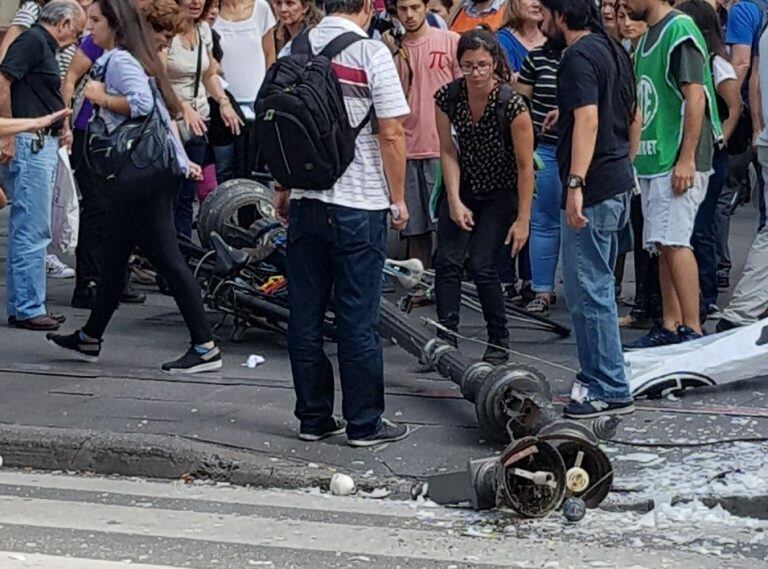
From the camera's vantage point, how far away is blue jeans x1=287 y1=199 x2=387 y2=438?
20.9ft

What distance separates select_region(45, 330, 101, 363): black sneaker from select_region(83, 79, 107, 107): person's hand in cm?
129

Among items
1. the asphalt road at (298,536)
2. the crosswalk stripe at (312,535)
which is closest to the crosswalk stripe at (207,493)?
the asphalt road at (298,536)

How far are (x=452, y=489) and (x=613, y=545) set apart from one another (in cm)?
69

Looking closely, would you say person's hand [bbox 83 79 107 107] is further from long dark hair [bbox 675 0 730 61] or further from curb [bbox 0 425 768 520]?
long dark hair [bbox 675 0 730 61]

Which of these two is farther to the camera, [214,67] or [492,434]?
[214,67]

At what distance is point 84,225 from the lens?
31.8 ft

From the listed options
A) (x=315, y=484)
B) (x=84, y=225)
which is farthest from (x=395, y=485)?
(x=84, y=225)

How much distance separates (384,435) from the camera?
6574mm

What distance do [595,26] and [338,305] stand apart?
171 cm

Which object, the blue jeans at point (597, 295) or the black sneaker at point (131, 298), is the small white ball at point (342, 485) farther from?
the black sneaker at point (131, 298)

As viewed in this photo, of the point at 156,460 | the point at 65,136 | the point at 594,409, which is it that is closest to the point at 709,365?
the point at 594,409

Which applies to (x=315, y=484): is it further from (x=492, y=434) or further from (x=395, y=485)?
(x=492, y=434)

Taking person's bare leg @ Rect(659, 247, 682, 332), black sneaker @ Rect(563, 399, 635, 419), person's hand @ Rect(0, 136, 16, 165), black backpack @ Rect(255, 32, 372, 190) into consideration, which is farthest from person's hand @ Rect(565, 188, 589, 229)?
person's hand @ Rect(0, 136, 16, 165)

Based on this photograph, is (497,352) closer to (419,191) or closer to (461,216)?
(461,216)
